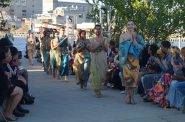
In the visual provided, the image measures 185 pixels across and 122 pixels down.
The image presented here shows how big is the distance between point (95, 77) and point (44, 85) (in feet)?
10.9

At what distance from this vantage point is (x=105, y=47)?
1246 centimetres

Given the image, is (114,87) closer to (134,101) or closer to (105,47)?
(105,47)

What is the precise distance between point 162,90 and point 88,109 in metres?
1.61

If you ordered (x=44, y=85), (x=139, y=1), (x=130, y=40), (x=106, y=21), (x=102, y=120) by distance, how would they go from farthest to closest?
(x=106, y=21) → (x=139, y=1) → (x=44, y=85) → (x=130, y=40) → (x=102, y=120)

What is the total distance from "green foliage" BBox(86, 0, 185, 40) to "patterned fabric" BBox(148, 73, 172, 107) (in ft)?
19.9

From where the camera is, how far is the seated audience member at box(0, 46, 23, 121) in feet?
27.7

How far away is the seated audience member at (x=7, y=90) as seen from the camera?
8453 mm

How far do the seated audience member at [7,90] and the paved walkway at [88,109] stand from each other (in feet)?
0.94

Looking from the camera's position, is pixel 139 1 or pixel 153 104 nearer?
pixel 153 104

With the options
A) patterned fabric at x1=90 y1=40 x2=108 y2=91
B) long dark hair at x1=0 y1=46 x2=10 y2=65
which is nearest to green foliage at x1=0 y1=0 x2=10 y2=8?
patterned fabric at x1=90 y1=40 x2=108 y2=91

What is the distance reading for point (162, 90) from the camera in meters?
10.4

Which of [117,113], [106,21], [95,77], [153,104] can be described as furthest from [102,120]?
[106,21]

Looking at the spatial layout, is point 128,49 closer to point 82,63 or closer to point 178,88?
point 178,88

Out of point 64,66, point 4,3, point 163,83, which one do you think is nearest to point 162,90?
point 163,83
